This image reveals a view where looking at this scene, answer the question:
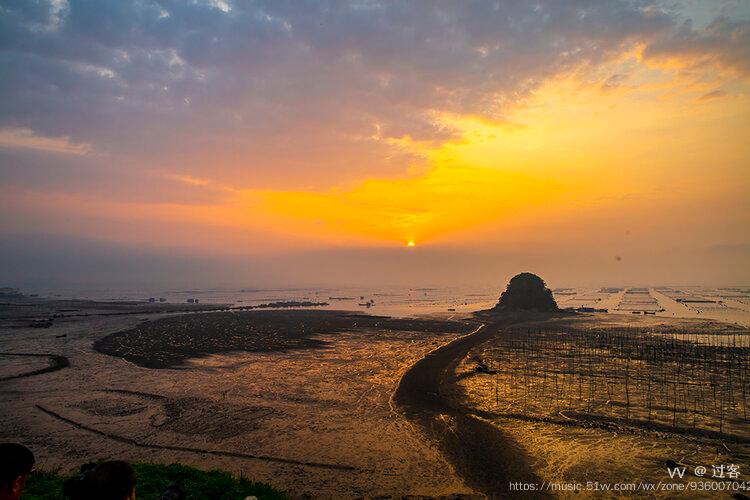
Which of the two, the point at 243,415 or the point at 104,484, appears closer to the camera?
the point at 104,484

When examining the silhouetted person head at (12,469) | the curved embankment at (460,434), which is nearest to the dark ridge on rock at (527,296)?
the curved embankment at (460,434)

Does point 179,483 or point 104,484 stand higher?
point 104,484

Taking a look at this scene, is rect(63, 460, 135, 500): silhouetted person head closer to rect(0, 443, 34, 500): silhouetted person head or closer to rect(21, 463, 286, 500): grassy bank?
rect(0, 443, 34, 500): silhouetted person head

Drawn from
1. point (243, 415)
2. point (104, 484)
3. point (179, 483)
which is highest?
point (104, 484)

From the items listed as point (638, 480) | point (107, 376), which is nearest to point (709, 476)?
point (638, 480)

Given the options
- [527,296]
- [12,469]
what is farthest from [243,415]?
[527,296]

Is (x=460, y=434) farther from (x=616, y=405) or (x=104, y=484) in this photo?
(x=104, y=484)

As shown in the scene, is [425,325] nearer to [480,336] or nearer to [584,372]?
[480,336]
